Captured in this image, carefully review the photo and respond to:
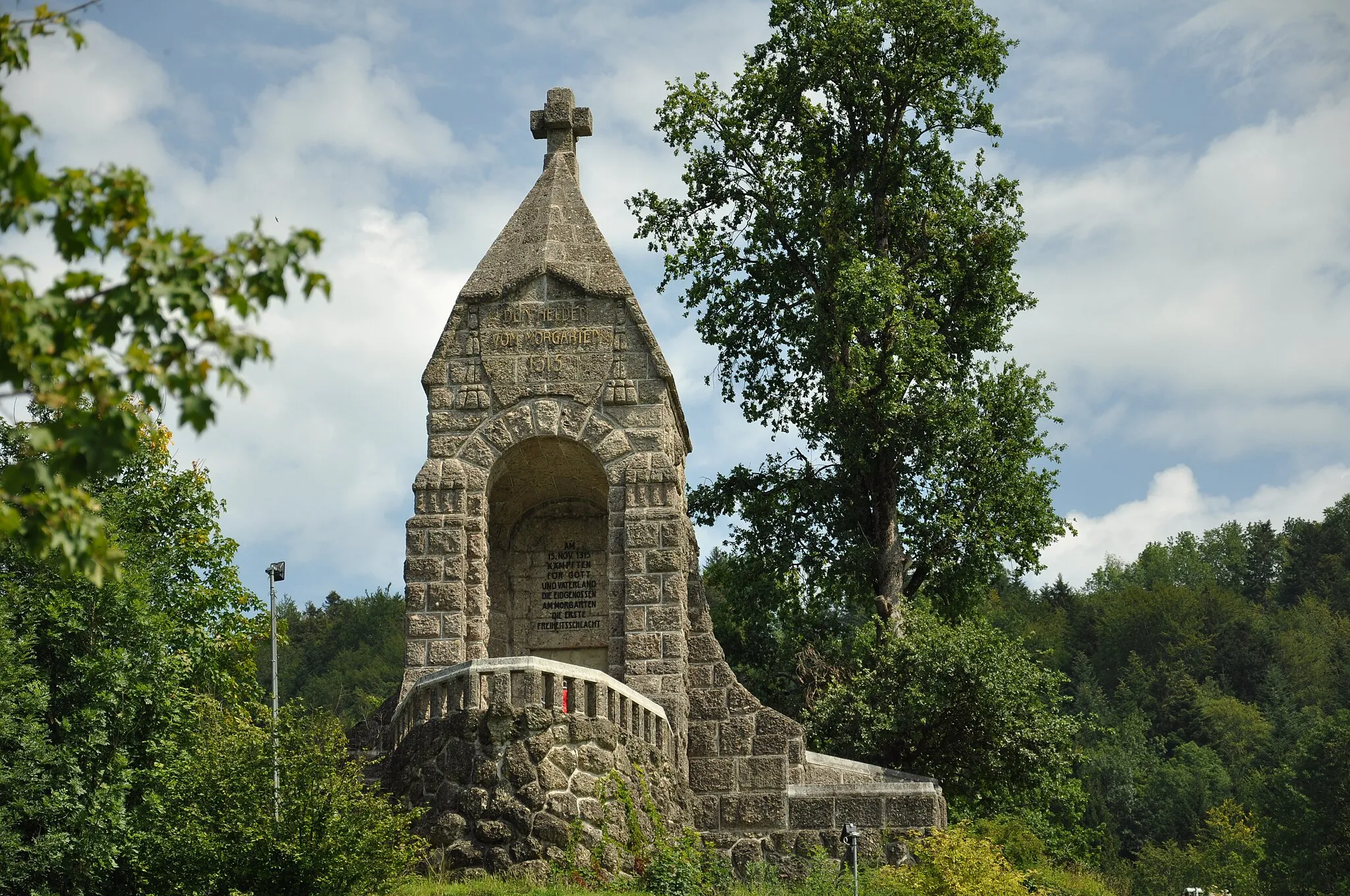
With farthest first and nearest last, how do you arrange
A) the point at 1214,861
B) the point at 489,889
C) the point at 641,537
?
the point at 1214,861
the point at 641,537
the point at 489,889

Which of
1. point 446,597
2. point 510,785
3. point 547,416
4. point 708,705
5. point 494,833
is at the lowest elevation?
point 494,833

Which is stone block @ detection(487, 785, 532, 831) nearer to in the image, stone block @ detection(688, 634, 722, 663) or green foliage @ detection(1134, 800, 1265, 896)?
stone block @ detection(688, 634, 722, 663)

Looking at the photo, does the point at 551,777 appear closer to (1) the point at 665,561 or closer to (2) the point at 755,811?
(1) the point at 665,561

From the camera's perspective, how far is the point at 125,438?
6.32 metres

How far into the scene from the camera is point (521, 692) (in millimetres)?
14523

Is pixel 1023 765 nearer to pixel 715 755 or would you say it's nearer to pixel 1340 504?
pixel 715 755

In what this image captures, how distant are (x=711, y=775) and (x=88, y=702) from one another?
739 centimetres

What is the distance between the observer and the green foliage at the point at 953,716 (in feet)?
70.3

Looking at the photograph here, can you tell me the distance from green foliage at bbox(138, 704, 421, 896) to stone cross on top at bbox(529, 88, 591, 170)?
30.7ft

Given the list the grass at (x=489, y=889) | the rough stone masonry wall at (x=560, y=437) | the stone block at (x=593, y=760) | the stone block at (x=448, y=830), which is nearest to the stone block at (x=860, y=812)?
the rough stone masonry wall at (x=560, y=437)

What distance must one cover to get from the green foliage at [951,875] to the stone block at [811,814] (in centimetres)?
117

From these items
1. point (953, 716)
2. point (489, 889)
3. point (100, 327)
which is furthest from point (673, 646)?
point (100, 327)

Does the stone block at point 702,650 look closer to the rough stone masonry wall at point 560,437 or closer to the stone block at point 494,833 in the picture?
the rough stone masonry wall at point 560,437

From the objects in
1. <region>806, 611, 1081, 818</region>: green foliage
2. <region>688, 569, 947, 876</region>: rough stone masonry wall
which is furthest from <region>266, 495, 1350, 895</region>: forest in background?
<region>688, 569, 947, 876</region>: rough stone masonry wall
